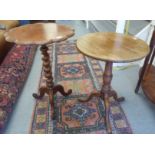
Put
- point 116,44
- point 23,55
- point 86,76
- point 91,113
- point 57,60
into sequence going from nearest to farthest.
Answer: point 116,44 → point 91,113 → point 86,76 → point 23,55 → point 57,60

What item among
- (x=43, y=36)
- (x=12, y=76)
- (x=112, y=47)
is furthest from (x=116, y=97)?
(x=12, y=76)

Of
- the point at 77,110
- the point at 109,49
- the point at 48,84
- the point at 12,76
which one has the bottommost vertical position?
the point at 77,110

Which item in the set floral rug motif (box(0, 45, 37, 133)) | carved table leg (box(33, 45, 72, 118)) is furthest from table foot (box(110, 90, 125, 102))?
floral rug motif (box(0, 45, 37, 133))

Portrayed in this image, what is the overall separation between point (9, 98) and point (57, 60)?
1102mm

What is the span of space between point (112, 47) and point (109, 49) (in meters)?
0.04

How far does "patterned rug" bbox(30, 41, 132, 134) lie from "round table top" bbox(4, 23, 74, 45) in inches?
29.4

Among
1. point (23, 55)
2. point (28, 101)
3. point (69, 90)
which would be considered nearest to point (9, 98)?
point (28, 101)

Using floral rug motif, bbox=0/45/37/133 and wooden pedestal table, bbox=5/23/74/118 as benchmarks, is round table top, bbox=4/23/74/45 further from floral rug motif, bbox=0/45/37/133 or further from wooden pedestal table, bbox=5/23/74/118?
floral rug motif, bbox=0/45/37/133

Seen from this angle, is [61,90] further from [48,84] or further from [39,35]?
[39,35]

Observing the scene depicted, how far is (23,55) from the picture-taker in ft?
7.76

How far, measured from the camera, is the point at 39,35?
1.17 m

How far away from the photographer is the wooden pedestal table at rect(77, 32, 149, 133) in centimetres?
104

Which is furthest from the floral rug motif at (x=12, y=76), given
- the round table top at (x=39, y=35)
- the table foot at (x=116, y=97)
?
the table foot at (x=116, y=97)
